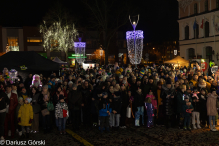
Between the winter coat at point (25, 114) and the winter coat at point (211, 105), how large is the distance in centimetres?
576

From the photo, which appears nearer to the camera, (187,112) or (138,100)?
(187,112)

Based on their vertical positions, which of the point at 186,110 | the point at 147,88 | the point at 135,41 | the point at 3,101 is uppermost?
the point at 135,41

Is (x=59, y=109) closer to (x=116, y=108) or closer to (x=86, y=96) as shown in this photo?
(x=86, y=96)

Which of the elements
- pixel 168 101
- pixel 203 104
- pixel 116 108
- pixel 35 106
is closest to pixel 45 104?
pixel 35 106

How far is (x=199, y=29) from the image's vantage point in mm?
35688

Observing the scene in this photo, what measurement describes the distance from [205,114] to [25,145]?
236 inches

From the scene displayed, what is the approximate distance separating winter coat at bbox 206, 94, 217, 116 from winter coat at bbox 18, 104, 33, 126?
227 inches

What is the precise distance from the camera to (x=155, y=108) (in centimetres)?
880

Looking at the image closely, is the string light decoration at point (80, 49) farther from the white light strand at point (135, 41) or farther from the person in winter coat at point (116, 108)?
the person in winter coat at point (116, 108)

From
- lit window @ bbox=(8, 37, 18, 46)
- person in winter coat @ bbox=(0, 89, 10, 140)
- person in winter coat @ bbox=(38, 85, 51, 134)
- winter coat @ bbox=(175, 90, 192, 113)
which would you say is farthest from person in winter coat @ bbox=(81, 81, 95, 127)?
lit window @ bbox=(8, 37, 18, 46)

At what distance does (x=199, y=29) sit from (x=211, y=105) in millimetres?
30104

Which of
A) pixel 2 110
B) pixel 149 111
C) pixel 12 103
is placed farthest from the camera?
pixel 149 111

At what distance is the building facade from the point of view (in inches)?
1293

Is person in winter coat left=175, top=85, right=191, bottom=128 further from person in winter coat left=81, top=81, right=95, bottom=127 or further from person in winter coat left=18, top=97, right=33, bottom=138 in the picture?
person in winter coat left=18, top=97, right=33, bottom=138
